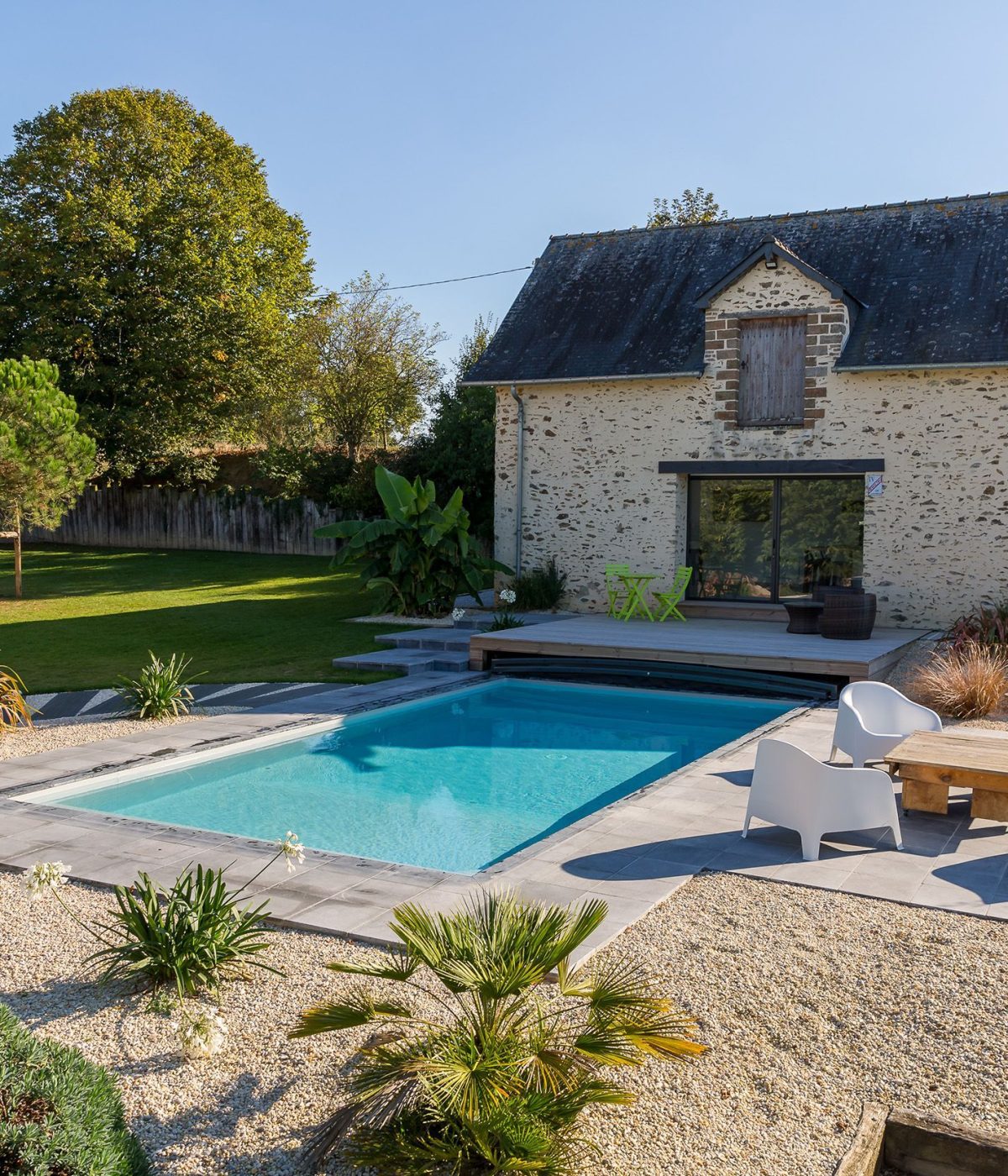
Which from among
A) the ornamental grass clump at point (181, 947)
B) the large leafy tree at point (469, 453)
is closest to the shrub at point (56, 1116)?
the ornamental grass clump at point (181, 947)

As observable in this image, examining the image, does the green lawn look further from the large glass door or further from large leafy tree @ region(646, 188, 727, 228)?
large leafy tree @ region(646, 188, 727, 228)

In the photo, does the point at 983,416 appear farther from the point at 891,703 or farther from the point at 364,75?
the point at 364,75

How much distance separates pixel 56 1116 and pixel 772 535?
50.8ft

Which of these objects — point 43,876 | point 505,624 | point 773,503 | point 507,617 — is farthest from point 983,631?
point 43,876

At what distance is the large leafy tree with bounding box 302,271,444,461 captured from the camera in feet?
99.3

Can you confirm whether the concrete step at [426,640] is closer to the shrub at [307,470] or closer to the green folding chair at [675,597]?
the green folding chair at [675,597]

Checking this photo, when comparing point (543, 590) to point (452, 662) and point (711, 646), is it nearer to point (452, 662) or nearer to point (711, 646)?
point (452, 662)

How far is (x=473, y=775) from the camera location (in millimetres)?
9859

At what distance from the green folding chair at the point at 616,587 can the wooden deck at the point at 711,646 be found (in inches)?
49.5

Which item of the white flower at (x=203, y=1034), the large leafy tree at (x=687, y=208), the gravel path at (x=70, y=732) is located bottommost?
the gravel path at (x=70, y=732)

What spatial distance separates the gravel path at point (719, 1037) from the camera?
349 centimetres

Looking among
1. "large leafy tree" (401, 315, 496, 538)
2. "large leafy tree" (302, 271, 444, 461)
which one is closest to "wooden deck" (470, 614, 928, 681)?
"large leafy tree" (401, 315, 496, 538)

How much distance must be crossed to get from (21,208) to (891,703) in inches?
1121

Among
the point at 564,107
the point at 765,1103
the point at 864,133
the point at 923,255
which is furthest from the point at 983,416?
the point at 765,1103
